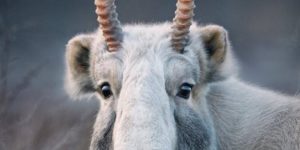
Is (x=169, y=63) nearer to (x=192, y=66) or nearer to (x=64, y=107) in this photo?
(x=192, y=66)

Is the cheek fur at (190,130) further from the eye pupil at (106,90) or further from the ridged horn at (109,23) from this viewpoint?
the ridged horn at (109,23)

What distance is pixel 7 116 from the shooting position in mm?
12164

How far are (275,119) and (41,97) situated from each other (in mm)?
6000

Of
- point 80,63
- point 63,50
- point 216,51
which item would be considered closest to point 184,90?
point 216,51

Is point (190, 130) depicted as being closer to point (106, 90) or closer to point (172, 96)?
point (172, 96)

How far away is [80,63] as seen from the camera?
7.55 m

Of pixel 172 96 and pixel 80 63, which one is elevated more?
pixel 80 63

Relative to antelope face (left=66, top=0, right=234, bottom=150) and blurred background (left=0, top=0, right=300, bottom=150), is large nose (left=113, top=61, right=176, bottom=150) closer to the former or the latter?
antelope face (left=66, top=0, right=234, bottom=150)

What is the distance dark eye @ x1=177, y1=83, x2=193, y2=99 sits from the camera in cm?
677

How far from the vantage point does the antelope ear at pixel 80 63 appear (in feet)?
24.6

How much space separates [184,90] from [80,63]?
3.67 feet

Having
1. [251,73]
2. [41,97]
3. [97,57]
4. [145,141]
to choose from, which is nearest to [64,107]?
[41,97]

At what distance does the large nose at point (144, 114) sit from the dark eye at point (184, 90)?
21cm

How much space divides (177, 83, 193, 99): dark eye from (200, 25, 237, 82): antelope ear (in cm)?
44
